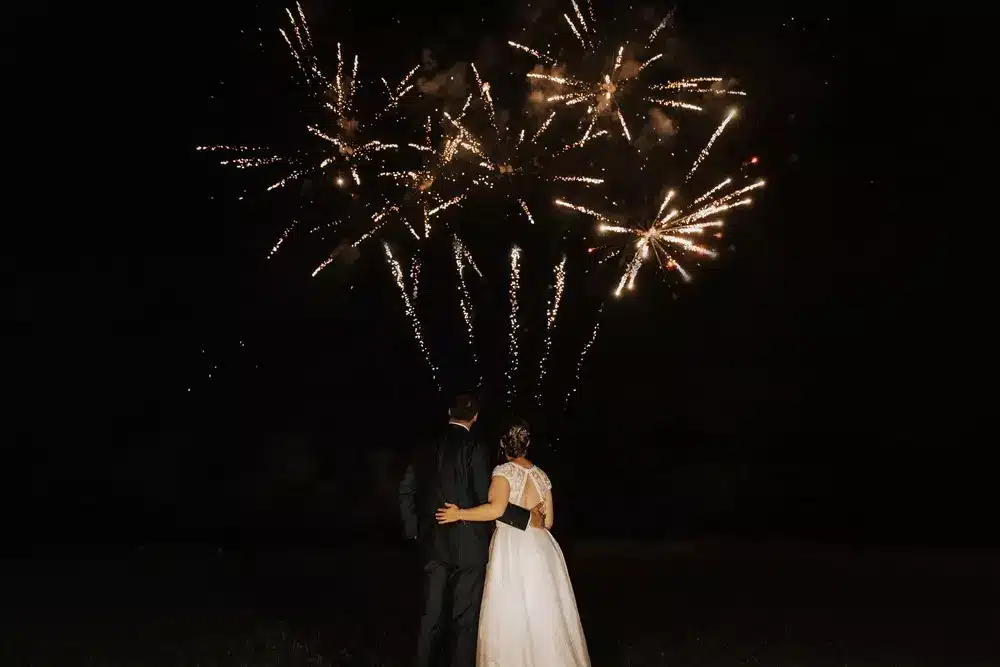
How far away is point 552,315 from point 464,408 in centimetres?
1349

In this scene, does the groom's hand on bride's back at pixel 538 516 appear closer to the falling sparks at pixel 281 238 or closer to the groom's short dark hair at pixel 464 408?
the groom's short dark hair at pixel 464 408

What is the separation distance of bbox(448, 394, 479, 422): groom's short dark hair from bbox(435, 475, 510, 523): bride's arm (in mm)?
365

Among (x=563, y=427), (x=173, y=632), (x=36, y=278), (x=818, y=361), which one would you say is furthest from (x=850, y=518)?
(x=36, y=278)

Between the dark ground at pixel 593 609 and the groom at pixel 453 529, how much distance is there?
1534 millimetres

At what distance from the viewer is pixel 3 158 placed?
681 inches

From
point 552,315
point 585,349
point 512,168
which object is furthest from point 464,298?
point 512,168

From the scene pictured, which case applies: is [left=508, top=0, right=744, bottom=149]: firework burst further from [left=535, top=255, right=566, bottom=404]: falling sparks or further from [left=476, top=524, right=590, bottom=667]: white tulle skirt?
[left=535, top=255, right=566, bottom=404]: falling sparks

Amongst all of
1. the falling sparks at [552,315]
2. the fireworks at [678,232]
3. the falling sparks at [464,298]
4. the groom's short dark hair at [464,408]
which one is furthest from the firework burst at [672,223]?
the groom's short dark hair at [464,408]

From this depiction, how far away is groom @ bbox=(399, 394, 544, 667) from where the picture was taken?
5543mm

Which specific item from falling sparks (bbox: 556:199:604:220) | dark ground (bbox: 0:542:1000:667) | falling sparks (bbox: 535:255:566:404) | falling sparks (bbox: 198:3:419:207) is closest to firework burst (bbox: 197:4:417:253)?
falling sparks (bbox: 198:3:419:207)

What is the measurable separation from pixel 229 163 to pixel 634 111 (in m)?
9.35

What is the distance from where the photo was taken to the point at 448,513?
5.50m

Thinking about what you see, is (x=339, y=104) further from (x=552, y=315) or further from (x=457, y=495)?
(x=552, y=315)

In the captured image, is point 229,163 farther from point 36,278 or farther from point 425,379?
point 425,379
